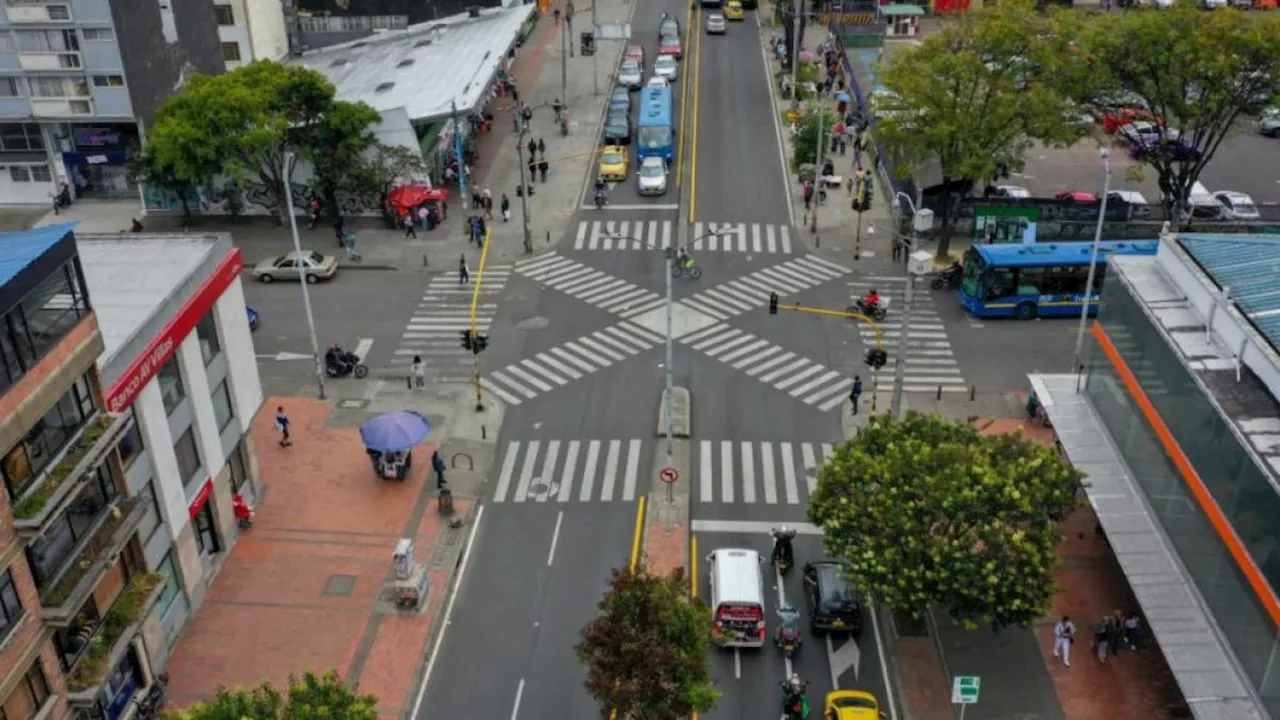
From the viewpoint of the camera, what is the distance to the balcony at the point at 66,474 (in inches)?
1110

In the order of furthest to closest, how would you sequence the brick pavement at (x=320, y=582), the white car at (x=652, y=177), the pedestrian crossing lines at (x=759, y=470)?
the white car at (x=652, y=177), the pedestrian crossing lines at (x=759, y=470), the brick pavement at (x=320, y=582)

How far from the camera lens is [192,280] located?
125 ft

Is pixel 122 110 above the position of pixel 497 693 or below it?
above

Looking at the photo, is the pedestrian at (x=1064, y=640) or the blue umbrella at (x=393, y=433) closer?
the pedestrian at (x=1064, y=640)

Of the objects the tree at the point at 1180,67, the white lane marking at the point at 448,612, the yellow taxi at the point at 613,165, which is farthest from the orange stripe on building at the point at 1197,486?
the yellow taxi at the point at 613,165

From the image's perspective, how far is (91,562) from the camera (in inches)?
1227

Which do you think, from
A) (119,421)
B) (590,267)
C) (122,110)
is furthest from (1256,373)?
(122,110)

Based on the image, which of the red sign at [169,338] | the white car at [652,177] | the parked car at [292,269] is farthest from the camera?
the white car at [652,177]

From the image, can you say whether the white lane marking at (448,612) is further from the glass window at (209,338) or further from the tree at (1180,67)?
the tree at (1180,67)

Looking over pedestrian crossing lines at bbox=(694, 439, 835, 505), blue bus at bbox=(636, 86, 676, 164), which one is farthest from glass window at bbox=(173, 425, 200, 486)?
blue bus at bbox=(636, 86, 676, 164)

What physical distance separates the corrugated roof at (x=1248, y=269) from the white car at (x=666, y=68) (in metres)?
63.5

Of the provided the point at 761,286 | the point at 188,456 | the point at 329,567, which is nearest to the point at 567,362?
the point at 761,286

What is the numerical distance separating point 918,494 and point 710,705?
28.3 ft

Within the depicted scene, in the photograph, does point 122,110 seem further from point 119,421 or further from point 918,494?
point 918,494
